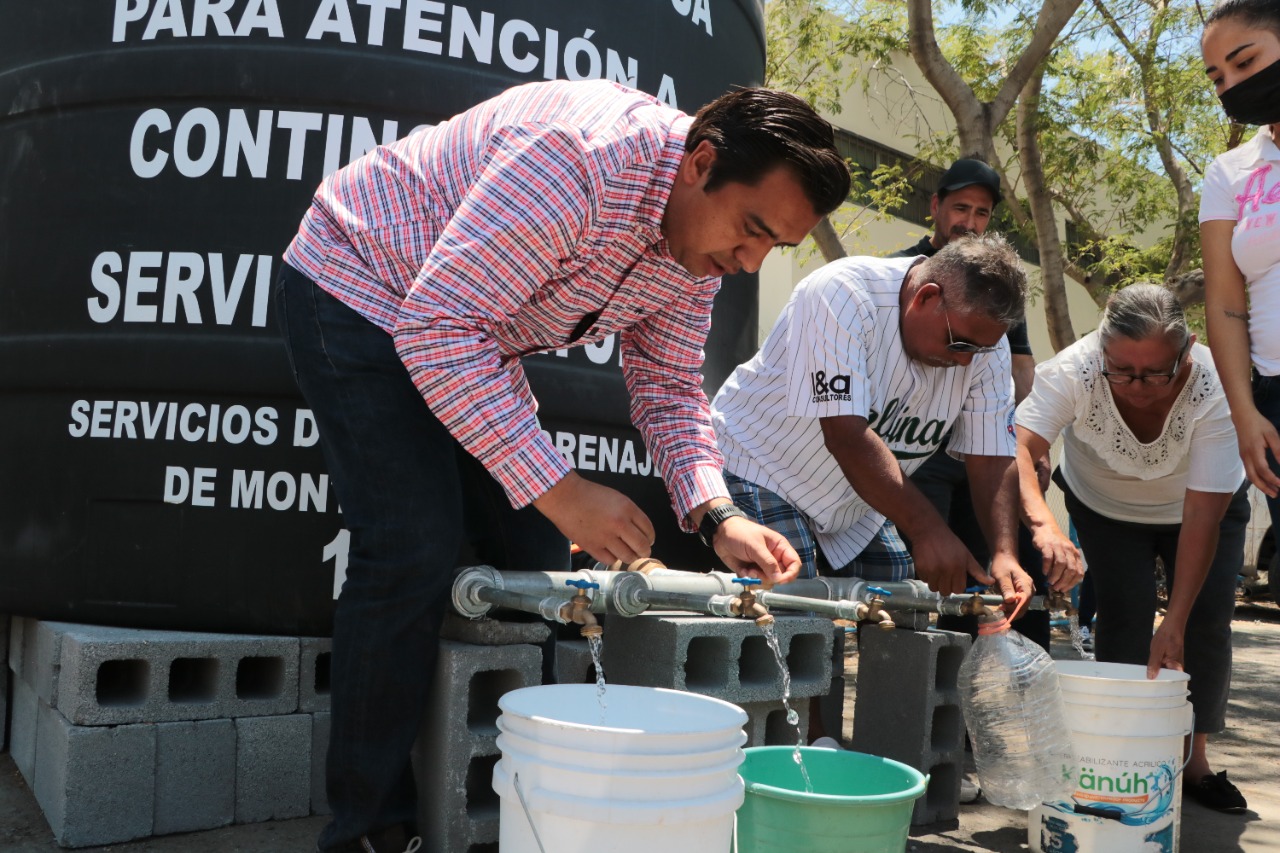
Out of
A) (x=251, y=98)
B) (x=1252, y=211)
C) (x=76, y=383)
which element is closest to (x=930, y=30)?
(x=1252, y=211)

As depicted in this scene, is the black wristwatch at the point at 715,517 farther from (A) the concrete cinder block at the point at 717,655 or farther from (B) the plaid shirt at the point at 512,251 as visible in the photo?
(A) the concrete cinder block at the point at 717,655

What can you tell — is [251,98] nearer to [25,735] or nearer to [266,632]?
[266,632]

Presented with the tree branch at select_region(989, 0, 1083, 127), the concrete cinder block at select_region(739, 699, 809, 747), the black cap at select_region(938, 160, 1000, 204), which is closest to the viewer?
the concrete cinder block at select_region(739, 699, 809, 747)

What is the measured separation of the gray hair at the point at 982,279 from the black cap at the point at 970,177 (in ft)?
3.66

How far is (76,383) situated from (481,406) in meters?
1.37

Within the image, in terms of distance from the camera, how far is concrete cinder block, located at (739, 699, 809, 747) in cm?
280

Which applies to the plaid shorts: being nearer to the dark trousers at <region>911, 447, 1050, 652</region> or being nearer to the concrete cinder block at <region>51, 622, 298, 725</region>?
the dark trousers at <region>911, 447, 1050, 652</region>

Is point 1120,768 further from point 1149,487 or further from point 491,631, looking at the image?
point 491,631

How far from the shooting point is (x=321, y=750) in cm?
268

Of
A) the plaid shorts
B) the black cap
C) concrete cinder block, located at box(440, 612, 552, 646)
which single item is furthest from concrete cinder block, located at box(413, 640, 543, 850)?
the black cap

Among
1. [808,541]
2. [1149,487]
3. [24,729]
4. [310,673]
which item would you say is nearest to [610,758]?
[310,673]

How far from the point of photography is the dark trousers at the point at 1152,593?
3439 millimetres

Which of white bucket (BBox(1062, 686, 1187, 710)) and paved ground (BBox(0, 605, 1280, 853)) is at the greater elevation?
white bucket (BBox(1062, 686, 1187, 710))

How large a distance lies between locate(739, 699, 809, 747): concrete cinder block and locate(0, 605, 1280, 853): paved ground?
385 millimetres
